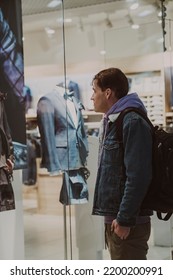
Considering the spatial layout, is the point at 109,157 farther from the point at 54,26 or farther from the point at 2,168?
the point at 54,26

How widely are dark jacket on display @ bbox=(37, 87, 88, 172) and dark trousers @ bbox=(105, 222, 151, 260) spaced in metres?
0.59

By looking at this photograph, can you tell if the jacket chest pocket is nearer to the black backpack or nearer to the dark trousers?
the black backpack

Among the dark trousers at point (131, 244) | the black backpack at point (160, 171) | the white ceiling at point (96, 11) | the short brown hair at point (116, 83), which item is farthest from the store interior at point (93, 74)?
the short brown hair at point (116, 83)

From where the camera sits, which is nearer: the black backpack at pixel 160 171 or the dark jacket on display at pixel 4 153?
the black backpack at pixel 160 171

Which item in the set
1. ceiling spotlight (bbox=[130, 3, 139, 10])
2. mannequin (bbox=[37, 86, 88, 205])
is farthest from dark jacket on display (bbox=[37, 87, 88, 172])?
ceiling spotlight (bbox=[130, 3, 139, 10])

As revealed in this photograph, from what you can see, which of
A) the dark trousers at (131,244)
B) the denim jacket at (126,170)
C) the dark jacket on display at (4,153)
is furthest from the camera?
the dark jacket on display at (4,153)

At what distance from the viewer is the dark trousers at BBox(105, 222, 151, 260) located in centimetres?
158

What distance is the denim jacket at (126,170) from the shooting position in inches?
58.1

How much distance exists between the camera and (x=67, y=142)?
212 centimetres

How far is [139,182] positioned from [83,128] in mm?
741

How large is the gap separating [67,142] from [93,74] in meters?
0.45

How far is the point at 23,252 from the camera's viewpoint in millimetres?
2229

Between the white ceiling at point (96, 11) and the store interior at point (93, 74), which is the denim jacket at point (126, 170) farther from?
the white ceiling at point (96, 11)
